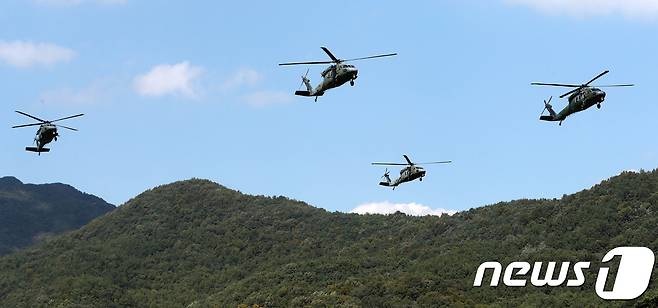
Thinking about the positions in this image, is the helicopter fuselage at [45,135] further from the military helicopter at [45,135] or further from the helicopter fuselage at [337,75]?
the helicopter fuselage at [337,75]

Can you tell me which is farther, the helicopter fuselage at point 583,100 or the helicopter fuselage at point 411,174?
the helicopter fuselage at point 411,174

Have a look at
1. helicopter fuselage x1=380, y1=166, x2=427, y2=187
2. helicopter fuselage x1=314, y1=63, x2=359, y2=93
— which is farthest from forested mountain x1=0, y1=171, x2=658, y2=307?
helicopter fuselage x1=314, y1=63, x2=359, y2=93

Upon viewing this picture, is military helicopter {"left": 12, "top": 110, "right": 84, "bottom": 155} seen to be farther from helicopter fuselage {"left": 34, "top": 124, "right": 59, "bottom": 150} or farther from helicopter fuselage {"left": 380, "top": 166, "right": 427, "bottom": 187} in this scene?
helicopter fuselage {"left": 380, "top": 166, "right": 427, "bottom": 187}

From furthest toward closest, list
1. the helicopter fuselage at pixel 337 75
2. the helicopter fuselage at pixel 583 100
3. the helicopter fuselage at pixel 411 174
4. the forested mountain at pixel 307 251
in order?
the forested mountain at pixel 307 251 → the helicopter fuselage at pixel 411 174 → the helicopter fuselage at pixel 583 100 → the helicopter fuselage at pixel 337 75

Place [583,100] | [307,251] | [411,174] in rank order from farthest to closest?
[307,251]
[411,174]
[583,100]

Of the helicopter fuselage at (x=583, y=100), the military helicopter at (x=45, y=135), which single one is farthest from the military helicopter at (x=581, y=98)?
the military helicopter at (x=45, y=135)

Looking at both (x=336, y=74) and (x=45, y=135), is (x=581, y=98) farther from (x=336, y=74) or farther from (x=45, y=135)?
(x=45, y=135)

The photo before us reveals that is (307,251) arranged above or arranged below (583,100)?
below

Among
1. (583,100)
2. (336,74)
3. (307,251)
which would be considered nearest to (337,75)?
(336,74)

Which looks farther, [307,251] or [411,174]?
[307,251]

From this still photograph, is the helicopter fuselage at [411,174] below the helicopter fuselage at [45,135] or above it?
below
